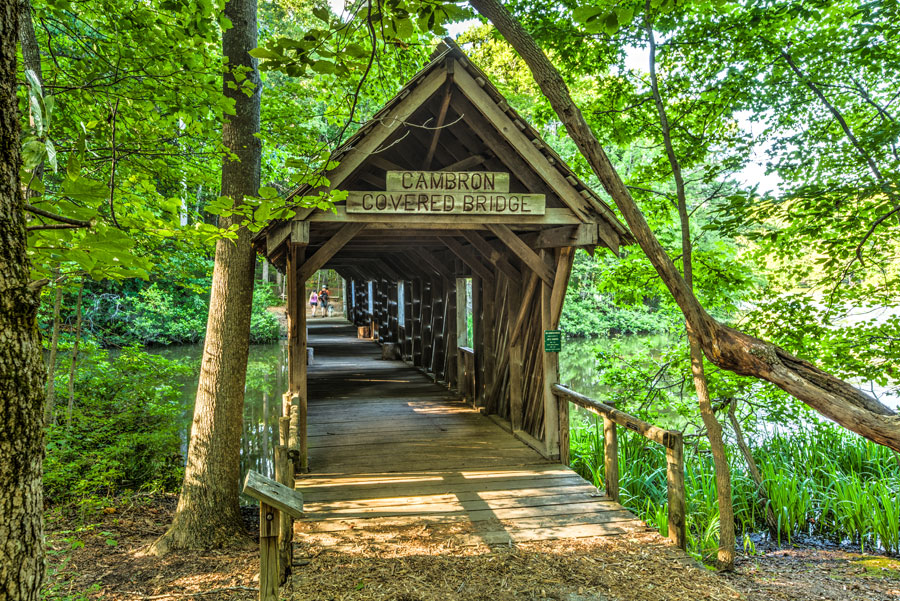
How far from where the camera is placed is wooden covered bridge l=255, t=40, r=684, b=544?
4.94 m

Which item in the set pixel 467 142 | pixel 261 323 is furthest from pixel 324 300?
pixel 467 142

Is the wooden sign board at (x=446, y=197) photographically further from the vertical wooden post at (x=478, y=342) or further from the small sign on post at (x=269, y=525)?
the small sign on post at (x=269, y=525)

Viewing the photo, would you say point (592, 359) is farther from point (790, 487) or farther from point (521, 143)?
point (521, 143)

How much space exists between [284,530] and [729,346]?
10.5 ft

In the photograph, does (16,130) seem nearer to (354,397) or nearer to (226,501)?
(226,501)

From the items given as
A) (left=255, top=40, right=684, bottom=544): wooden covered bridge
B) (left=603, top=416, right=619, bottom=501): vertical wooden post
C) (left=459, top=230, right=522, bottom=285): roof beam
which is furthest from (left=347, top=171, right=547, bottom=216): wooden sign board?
(left=603, top=416, right=619, bottom=501): vertical wooden post

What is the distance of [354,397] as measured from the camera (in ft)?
32.0

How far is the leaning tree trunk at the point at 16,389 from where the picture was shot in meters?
1.26

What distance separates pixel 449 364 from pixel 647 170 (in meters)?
4.94

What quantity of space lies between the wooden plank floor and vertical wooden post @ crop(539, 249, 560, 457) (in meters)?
0.25

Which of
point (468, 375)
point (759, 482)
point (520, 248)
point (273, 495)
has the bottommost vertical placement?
point (759, 482)

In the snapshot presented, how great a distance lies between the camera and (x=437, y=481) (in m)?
5.51

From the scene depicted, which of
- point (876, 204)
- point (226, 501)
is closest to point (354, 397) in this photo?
point (226, 501)

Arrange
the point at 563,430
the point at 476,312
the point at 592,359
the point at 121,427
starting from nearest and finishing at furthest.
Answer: the point at 563,430
the point at 121,427
the point at 476,312
the point at 592,359
